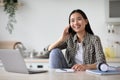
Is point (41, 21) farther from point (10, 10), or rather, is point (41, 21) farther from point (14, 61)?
point (14, 61)

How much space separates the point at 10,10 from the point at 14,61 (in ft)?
8.00

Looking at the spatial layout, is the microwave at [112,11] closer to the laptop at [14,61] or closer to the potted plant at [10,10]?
the potted plant at [10,10]

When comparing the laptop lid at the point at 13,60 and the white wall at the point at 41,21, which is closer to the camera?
the laptop lid at the point at 13,60

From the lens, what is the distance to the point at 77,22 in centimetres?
260

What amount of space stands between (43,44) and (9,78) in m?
2.66

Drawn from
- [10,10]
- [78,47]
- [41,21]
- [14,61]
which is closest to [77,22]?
[78,47]

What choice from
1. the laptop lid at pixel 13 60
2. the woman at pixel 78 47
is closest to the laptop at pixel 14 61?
the laptop lid at pixel 13 60

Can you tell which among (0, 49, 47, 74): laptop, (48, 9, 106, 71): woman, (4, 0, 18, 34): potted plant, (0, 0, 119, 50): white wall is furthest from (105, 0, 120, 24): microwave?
(0, 49, 47, 74): laptop

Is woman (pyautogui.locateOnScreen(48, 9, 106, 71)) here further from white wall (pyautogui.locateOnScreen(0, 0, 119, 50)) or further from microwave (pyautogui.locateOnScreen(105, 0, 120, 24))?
white wall (pyautogui.locateOnScreen(0, 0, 119, 50))

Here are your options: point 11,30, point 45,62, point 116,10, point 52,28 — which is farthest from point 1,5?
point 116,10

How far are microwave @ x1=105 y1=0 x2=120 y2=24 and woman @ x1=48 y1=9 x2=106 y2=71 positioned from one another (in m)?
1.21

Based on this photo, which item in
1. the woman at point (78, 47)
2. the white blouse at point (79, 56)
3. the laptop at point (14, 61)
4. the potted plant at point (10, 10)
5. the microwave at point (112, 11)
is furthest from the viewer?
the potted plant at point (10, 10)

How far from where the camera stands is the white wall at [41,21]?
422 cm

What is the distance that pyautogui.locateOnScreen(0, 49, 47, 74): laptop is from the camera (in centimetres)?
186
